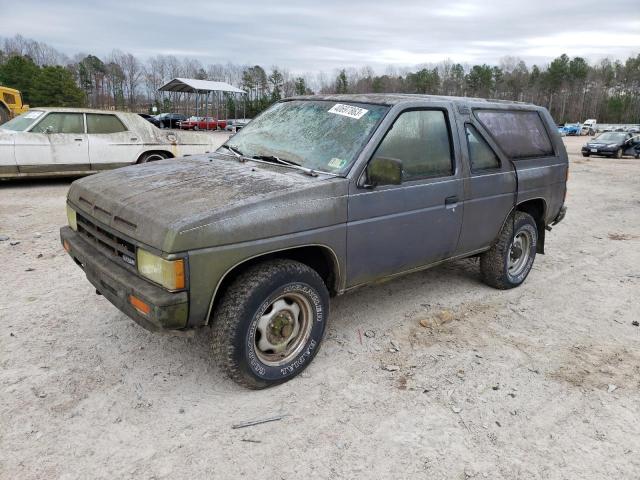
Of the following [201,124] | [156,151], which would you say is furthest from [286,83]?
[156,151]

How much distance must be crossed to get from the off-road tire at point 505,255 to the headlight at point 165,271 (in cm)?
333

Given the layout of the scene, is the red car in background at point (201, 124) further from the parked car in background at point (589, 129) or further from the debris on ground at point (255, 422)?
the parked car in background at point (589, 129)

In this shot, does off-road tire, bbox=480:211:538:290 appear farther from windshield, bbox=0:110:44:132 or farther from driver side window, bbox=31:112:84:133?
windshield, bbox=0:110:44:132

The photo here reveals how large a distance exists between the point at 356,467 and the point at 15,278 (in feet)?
13.5

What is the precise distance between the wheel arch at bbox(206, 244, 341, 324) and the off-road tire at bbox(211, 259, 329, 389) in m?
0.05

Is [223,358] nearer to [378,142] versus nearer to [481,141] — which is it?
[378,142]

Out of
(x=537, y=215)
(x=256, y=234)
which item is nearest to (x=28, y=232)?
(x=256, y=234)

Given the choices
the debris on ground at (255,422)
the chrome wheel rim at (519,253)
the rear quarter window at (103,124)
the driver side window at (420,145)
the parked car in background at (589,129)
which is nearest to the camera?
the debris on ground at (255,422)

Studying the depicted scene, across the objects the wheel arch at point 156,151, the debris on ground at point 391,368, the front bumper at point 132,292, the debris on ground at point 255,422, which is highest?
the wheel arch at point 156,151

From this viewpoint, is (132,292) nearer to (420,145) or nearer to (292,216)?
(292,216)

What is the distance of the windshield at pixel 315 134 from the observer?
343cm

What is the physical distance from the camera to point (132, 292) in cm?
272

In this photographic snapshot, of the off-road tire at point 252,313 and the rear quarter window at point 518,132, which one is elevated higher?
the rear quarter window at point 518,132

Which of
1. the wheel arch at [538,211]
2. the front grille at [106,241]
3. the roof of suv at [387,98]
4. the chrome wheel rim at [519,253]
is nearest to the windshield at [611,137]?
the wheel arch at [538,211]
